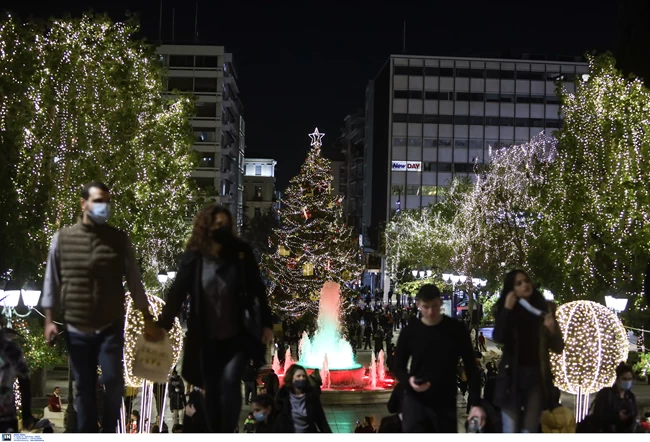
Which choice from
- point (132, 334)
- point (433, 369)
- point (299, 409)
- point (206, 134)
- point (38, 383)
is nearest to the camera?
point (433, 369)

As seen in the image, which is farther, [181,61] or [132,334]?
[181,61]

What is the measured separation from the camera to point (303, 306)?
170 ft

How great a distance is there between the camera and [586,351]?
10367 millimetres

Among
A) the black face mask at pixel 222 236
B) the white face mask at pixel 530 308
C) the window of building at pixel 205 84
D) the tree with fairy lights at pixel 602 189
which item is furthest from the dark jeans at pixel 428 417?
the window of building at pixel 205 84

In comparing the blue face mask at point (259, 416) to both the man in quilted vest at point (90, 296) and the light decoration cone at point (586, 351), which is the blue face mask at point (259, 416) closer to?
the man in quilted vest at point (90, 296)

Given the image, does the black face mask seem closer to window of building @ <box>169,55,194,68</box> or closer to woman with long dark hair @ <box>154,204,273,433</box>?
woman with long dark hair @ <box>154,204,273,433</box>

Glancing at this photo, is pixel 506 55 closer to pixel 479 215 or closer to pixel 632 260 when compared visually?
pixel 479 215

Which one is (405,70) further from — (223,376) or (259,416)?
(223,376)

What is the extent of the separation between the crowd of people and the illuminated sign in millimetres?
96741

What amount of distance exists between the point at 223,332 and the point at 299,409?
173 cm

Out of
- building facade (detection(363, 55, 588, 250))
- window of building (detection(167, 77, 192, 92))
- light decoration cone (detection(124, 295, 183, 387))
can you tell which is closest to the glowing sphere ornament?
light decoration cone (detection(124, 295, 183, 387))

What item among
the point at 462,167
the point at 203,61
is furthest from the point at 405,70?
the point at 203,61

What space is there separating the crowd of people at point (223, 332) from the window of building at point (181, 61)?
91.7 m
